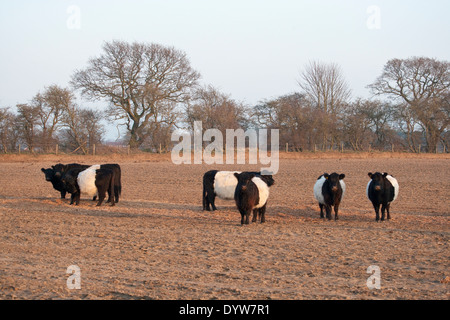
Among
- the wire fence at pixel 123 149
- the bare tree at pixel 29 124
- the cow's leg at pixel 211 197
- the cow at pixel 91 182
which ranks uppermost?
the bare tree at pixel 29 124

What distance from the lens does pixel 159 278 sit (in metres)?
6.72

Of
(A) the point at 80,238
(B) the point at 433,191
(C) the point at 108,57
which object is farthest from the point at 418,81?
(A) the point at 80,238

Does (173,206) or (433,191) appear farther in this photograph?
(433,191)

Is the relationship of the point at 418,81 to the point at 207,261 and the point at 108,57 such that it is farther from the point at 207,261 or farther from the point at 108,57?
the point at 207,261

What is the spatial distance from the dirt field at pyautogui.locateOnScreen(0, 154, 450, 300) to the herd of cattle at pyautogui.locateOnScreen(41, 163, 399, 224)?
46 centimetres

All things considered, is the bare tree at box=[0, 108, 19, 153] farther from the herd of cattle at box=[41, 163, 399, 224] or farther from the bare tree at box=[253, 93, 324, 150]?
the herd of cattle at box=[41, 163, 399, 224]

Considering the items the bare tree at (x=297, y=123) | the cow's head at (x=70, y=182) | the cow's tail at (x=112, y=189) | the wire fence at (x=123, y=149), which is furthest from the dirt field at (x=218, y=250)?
the bare tree at (x=297, y=123)

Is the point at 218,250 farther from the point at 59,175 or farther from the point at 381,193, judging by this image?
the point at 59,175

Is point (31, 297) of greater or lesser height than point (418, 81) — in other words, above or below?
below

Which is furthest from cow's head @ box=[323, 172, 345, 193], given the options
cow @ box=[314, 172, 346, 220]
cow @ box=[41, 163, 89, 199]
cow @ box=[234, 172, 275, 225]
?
cow @ box=[41, 163, 89, 199]

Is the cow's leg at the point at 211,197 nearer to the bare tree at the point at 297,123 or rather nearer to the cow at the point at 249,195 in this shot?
the cow at the point at 249,195

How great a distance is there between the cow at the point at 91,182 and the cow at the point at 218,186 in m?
3.08

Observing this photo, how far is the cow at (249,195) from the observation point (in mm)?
11602
